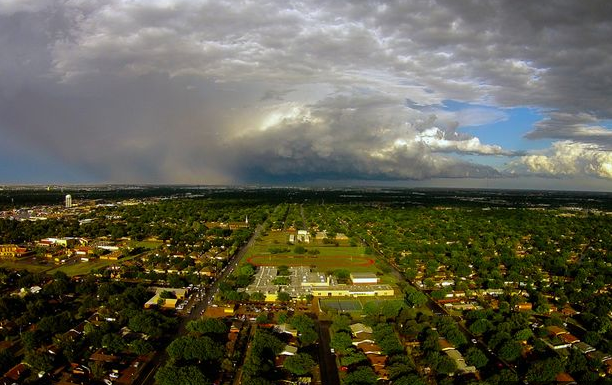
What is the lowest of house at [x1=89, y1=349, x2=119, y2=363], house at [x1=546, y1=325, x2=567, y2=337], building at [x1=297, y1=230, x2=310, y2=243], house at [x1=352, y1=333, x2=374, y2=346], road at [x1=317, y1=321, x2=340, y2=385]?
road at [x1=317, y1=321, x2=340, y2=385]

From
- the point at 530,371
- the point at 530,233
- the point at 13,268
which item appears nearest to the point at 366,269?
the point at 530,371

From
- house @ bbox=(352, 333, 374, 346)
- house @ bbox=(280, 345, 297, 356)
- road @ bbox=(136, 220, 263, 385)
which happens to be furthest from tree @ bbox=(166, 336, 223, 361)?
house @ bbox=(352, 333, 374, 346)

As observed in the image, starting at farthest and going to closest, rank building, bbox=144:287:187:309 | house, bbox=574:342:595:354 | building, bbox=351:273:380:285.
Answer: building, bbox=351:273:380:285 → building, bbox=144:287:187:309 → house, bbox=574:342:595:354

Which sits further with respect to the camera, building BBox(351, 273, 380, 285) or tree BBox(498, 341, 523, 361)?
building BBox(351, 273, 380, 285)

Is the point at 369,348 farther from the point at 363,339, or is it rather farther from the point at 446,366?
the point at 446,366

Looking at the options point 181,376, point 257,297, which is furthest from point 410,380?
point 257,297

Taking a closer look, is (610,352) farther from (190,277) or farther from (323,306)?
(190,277)

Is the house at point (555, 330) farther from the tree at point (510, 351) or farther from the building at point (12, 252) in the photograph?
the building at point (12, 252)

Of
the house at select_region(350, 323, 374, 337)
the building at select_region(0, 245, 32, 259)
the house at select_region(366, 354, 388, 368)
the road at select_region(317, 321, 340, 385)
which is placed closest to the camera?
the road at select_region(317, 321, 340, 385)

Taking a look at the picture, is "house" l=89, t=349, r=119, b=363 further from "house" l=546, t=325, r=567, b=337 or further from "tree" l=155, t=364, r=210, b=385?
"house" l=546, t=325, r=567, b=337
